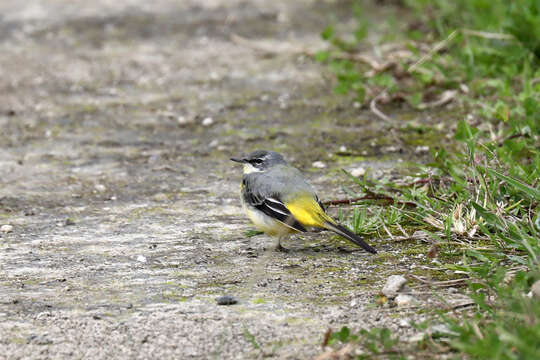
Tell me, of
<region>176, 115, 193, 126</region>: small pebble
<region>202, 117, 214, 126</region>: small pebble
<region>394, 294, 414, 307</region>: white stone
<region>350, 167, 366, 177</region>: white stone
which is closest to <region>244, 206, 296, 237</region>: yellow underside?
<region>394, 294, 414, 307</region>: white stone

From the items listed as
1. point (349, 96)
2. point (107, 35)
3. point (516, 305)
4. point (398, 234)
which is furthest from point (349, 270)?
point (107, 35)

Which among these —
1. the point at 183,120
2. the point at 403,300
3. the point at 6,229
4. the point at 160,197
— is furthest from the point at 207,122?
the point at 403,300

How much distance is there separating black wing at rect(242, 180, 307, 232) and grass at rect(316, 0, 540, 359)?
460mm

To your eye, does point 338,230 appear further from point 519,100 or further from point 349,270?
point 519,100

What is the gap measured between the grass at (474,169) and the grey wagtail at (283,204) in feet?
1.17

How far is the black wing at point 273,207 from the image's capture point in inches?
173

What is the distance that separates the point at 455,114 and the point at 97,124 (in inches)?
128

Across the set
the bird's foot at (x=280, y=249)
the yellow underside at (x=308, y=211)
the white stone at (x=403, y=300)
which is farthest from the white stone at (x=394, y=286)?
the bird's foot at (x=280, y=249)

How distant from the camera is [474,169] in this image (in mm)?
4570

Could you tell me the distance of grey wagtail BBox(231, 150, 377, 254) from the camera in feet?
14.4

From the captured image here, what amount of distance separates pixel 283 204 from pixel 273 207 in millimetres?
60

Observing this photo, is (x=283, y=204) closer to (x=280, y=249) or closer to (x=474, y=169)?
(x=280, y=249)

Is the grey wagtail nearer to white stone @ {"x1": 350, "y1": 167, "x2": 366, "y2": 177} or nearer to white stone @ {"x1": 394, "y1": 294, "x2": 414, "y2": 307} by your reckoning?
white stone @ {"x1": 394, "y1": 294, "x2": 414, "y2": 307}

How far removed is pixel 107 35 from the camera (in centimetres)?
1017
